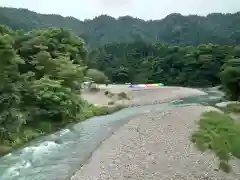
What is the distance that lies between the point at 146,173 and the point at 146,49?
91.4 metres

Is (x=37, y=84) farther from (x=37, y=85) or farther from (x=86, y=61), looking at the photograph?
(x=86, y=61)

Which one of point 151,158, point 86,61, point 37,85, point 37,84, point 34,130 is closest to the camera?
point 151,158

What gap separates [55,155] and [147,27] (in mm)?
176239

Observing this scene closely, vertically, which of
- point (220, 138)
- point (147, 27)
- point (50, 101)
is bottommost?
point (220, 138)

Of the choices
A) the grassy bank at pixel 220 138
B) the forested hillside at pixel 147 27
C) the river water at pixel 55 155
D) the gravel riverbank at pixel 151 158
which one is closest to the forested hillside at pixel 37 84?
the river water at pixel 55 155

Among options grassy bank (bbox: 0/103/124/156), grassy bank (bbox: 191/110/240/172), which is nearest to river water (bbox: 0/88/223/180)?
grassy bank (bbox: 0/103/124/156)

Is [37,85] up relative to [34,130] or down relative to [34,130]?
up

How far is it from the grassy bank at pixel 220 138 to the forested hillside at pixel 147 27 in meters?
116

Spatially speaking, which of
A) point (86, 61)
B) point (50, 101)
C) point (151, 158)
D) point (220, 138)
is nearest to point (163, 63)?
point (86, 61)

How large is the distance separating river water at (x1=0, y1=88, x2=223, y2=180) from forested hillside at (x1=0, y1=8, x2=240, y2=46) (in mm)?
117903

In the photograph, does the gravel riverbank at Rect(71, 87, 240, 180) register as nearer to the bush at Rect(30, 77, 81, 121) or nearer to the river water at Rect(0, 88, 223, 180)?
the river water at Rect(0, 88, 223, 180)

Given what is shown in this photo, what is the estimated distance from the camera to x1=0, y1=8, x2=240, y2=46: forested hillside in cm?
15488

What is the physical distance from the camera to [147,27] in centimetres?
19362

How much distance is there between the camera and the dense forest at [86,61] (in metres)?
27.7
